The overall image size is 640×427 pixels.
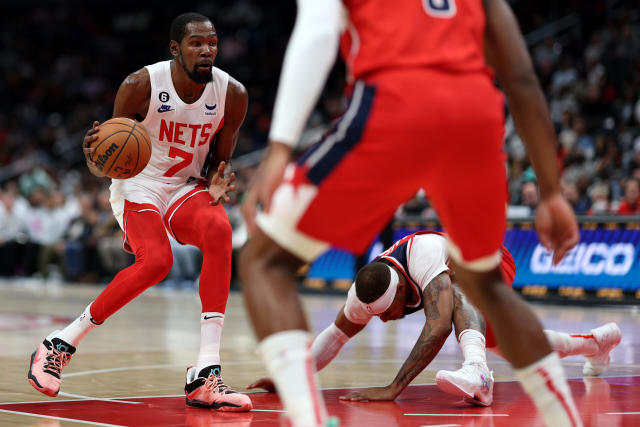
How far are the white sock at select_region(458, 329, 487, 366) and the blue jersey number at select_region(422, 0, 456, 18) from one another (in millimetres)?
2526

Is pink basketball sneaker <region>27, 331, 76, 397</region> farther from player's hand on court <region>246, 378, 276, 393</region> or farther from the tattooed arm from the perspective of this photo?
the tattooed arm

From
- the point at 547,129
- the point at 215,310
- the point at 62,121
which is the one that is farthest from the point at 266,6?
the point at 547,129

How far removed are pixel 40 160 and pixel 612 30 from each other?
15255 millimetres

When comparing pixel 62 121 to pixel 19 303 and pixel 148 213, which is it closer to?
pixel 19 303

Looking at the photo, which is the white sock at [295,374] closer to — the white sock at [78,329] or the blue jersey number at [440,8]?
the blue jersey number at [440,8]

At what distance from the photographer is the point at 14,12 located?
106ft

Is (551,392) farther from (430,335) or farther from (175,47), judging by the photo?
(175,47)

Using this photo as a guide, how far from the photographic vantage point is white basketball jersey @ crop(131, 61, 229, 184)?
5.59 metres

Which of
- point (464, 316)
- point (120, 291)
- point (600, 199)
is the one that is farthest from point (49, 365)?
point (600, 199)

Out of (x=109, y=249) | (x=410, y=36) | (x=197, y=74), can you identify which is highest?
(x=109, y=249)

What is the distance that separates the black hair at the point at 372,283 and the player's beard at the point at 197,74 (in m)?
1.46

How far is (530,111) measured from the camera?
318cm

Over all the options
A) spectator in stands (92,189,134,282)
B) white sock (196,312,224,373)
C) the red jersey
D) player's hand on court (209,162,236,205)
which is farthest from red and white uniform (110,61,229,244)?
spectator in stands (92,189,134,282)

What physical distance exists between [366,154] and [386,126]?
0.33 ft
